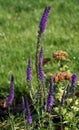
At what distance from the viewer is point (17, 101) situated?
23.5 feet

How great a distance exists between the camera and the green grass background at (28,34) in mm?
8328

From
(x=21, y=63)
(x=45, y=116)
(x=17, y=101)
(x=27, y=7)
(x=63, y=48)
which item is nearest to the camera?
(x=45, y=116)

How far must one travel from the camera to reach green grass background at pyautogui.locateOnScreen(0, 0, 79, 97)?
833cm

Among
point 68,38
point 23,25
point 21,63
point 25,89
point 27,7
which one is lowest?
point 25,89

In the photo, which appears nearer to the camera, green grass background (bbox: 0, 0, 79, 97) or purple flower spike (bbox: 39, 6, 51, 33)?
purple flower spike (bbox: 39, 6, 51, 33)

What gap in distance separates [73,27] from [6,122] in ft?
18.5

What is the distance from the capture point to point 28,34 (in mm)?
10898

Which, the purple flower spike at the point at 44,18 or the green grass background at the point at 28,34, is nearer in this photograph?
the purple flower spike at the point at 44,18

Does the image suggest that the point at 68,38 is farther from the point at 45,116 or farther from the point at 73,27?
the point at 45,116

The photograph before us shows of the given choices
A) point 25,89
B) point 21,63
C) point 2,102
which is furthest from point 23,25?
point 2,102

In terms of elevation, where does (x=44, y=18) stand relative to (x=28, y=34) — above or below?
below

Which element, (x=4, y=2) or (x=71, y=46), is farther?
(x=4, y=2)

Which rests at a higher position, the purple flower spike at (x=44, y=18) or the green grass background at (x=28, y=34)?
the green grass background at (x=28, y=34)

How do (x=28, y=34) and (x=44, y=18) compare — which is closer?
(x=44, y=18)
